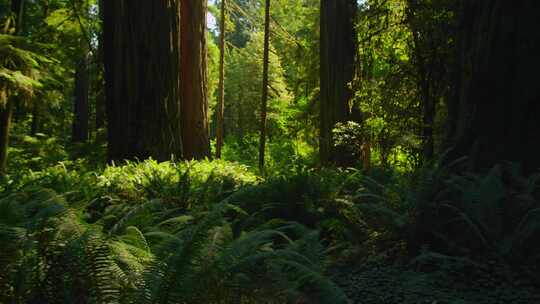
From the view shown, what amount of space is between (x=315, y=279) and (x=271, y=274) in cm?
62

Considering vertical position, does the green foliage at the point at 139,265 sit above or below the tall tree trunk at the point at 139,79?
below

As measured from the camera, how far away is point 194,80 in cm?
1102

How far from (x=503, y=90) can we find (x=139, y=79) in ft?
18.9

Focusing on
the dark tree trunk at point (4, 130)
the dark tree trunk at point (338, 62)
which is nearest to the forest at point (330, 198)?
the dark tree trunk at point (338, 62)

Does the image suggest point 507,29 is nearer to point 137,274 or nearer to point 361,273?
point 361,273

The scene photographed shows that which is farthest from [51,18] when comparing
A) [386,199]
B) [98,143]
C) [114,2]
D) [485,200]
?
[485,200]

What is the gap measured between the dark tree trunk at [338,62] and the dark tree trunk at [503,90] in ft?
19.7

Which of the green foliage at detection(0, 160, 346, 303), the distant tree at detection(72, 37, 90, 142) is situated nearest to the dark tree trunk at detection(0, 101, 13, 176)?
the green foliage at detection(0, 160, 346, 303)

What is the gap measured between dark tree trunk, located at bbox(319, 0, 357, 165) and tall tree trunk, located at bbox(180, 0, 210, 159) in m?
2.56

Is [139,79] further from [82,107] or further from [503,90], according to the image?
[82,107]

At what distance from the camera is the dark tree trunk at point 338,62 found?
10.8 meters

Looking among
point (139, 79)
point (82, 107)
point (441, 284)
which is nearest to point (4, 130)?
point (139, 79)

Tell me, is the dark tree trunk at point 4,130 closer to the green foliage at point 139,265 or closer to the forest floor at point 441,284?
the green foliage at point 139,265

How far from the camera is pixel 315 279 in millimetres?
2543
